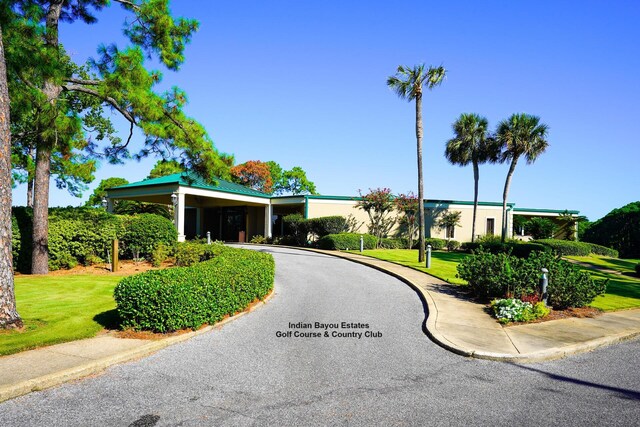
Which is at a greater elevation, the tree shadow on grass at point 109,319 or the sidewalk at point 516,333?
the tree shadow on grass at point 109,319

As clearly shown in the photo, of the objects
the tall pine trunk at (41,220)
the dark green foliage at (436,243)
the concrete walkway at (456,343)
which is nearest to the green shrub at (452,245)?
the dark green foliage at (436,243)

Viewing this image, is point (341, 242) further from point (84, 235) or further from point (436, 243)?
point (84, 235)

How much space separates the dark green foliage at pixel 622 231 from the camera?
3053cm

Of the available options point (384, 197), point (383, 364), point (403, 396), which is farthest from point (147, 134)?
point (384, 197)

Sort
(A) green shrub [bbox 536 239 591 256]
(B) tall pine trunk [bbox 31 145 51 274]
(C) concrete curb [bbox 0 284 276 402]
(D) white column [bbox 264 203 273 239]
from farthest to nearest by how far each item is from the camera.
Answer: (D) white column [bbox 264 203 273 239]
(A) green shrub [bbox 536 239 591 256]
(B) tall pine trunk [bbox 31 145 51 274]
(C) concrete curb [bbox 0 284 276 402]

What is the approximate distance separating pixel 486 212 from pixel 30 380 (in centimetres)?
3308

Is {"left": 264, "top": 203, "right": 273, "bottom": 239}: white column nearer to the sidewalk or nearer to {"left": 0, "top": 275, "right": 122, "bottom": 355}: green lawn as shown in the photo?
{"left": 0, "top": 275, "right": 122, "bottom": 355}: green lawn

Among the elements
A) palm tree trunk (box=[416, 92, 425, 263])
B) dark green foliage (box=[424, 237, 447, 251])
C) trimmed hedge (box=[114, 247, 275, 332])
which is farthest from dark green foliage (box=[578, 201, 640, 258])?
trimmed hedge (box=[114, 247, 275, 332])

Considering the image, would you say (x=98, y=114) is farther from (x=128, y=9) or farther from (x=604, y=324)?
(x=604, y=324)

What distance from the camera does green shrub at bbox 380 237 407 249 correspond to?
27844 millimetres

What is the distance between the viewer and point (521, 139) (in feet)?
98.2

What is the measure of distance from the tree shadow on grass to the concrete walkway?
612mm

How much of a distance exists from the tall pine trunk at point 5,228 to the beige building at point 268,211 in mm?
18549

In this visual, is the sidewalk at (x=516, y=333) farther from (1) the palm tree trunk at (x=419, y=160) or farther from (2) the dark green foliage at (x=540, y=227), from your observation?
(2) the dark green foliage at (x=540, y=227)
